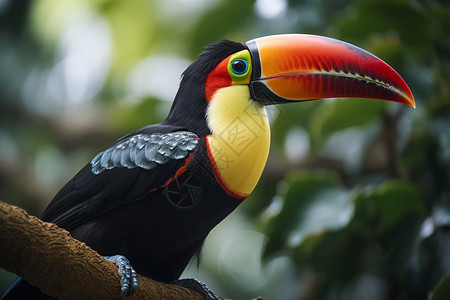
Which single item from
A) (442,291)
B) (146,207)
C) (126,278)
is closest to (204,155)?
(146,207)

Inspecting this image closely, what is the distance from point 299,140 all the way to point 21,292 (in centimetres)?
306

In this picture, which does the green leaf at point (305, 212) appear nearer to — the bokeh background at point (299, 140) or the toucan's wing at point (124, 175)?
the bokeh background at point (299, 140)

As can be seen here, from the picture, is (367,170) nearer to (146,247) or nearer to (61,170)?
(146,247)

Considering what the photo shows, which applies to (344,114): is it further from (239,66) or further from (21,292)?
(21,292)

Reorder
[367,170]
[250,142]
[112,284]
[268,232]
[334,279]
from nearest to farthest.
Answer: [112,284]
[250,142]
[268,232]
[334,279]
[367,170]

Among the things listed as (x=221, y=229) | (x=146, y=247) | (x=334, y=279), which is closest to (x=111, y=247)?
(x=146, y=247)

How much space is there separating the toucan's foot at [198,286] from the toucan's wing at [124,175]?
0.44 m

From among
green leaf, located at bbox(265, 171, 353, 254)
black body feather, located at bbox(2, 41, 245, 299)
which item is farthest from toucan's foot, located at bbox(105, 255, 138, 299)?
green leaf, located at bbox(265, 171, 353, 254)

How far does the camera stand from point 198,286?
190cm

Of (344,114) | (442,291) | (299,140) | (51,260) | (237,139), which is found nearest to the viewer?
(51,260)

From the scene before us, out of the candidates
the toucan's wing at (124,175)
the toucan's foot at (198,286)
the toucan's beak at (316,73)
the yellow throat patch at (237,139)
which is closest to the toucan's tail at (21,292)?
the toucan's wing at (124,175)

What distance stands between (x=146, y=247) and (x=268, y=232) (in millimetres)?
1175

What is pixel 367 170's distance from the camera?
3910 mm

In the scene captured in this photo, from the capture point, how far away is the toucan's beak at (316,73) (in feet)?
5.59
